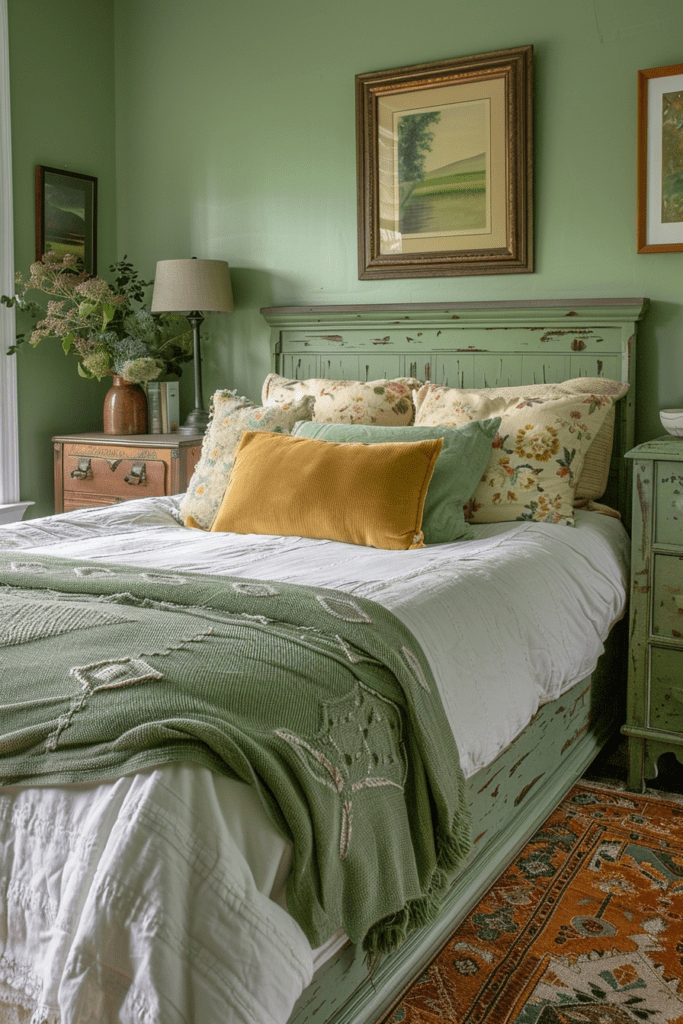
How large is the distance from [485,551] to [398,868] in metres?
1.02

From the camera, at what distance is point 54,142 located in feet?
12.5

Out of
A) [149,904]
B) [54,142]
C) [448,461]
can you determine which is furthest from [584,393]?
[54,142]

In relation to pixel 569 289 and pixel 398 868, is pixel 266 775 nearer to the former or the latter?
pixel 398 868

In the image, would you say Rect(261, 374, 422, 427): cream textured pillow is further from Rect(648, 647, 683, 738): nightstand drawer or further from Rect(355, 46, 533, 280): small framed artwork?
Rect(648, 647, 683, 738): nightstand drawer

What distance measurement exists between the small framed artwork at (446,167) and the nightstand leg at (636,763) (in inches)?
61.7

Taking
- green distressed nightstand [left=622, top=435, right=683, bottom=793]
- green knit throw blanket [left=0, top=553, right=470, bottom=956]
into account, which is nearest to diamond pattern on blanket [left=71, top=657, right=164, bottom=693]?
green knit throw blanket [left=0, top=553, right=470, bottom=956]

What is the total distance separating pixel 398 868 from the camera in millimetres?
1396

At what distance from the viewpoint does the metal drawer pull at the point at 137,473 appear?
3.55 m

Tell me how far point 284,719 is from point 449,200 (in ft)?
8.02

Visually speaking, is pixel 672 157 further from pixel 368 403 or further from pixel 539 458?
pixel 368 403

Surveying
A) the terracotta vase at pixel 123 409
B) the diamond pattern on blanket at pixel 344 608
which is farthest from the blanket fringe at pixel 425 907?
the terracotta vase at pixel 123 409

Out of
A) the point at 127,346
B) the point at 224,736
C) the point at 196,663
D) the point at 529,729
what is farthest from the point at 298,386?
the point at 224,736

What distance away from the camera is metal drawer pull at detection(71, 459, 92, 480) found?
144 inches

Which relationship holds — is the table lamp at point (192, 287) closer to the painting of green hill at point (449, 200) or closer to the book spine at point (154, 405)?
the book spine at point (154, 405)
